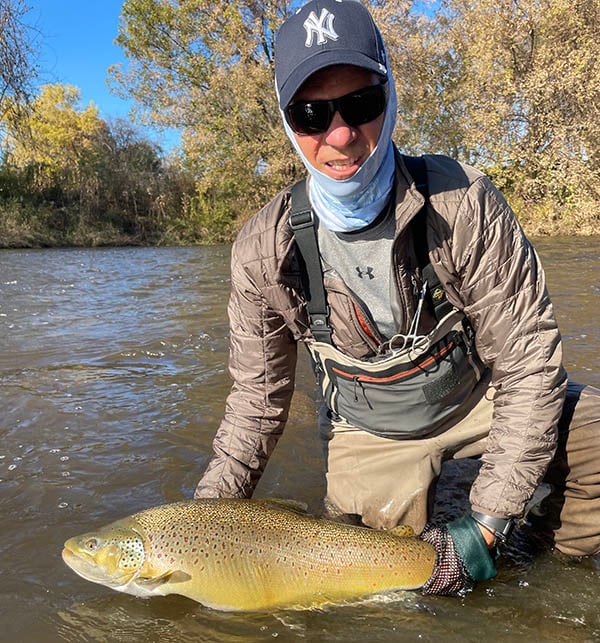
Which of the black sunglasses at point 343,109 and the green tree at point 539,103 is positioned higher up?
the green tree at point 539,103

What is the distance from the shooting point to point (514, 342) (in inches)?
82.5

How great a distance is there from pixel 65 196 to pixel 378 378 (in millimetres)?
24666

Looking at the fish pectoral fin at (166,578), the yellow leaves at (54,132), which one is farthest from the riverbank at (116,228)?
the fish pectoral fin at (166,578)

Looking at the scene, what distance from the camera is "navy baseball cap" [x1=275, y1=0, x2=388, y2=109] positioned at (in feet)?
6.27

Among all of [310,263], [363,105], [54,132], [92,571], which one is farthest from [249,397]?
[54,132]

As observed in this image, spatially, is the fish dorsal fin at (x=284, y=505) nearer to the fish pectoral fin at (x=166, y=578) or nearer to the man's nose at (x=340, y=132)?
the fish pectoral fin at (x=166, y=578)

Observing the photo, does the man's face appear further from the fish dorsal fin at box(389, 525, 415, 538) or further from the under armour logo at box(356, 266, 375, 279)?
the fish dorsal fin at box(389, 525, 415, 538)

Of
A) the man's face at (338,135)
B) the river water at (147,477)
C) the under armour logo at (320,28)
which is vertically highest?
the under armour logo at (320,28)

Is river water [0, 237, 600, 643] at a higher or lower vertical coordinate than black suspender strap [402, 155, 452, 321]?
lower

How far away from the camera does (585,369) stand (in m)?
4.52

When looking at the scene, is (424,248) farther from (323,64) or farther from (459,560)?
(459,560)

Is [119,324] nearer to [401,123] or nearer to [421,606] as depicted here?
[421,606]

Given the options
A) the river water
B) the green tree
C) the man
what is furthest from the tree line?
the man

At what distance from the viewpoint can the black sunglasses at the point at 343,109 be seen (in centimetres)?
201
